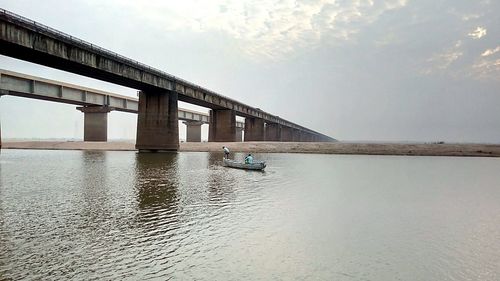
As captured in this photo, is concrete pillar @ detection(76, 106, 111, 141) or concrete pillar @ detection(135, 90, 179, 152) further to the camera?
concrete pillar @ detection(76, 106, 111, 141)

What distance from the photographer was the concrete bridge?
35.1 metres

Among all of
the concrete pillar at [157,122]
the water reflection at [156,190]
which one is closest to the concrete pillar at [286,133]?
the concrete pillar at [157,122]

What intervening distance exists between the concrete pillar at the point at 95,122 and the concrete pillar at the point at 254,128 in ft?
177

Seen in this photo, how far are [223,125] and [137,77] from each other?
1754 inches

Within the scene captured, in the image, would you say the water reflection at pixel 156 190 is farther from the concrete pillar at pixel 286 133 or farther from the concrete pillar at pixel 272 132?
the concrete pillar at pixel 286 133

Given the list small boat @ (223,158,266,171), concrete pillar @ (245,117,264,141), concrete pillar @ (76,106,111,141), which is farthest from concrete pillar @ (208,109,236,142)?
small boat @ (223,158,266,171)

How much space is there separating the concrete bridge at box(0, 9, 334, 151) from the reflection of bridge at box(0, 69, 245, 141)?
915 inches

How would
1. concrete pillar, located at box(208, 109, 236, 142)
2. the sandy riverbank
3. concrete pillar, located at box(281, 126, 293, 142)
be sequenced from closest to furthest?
the sandy riverbank
concrete pillar, located at box(208, 109, 236, 142)
concrete pillar, located at box(281, 126, 293, 142)

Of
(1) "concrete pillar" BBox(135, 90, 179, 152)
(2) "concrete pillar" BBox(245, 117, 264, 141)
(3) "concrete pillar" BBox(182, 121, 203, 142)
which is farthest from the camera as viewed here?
(3) "concrete pillar" BBox(182, 121, 203, 142)

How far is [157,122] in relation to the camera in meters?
63.6

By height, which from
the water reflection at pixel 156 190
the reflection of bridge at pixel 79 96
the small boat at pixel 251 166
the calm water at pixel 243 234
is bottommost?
the calm water at pixel 243 234

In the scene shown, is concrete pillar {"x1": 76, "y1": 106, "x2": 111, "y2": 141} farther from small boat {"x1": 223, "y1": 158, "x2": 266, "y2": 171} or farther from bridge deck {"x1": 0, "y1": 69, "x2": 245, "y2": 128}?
small boat {"x1": 223, "y1": 158, "x2": 266, "y2": 171}

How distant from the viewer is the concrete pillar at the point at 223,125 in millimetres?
96500

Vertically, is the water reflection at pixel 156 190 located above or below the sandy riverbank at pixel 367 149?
below
